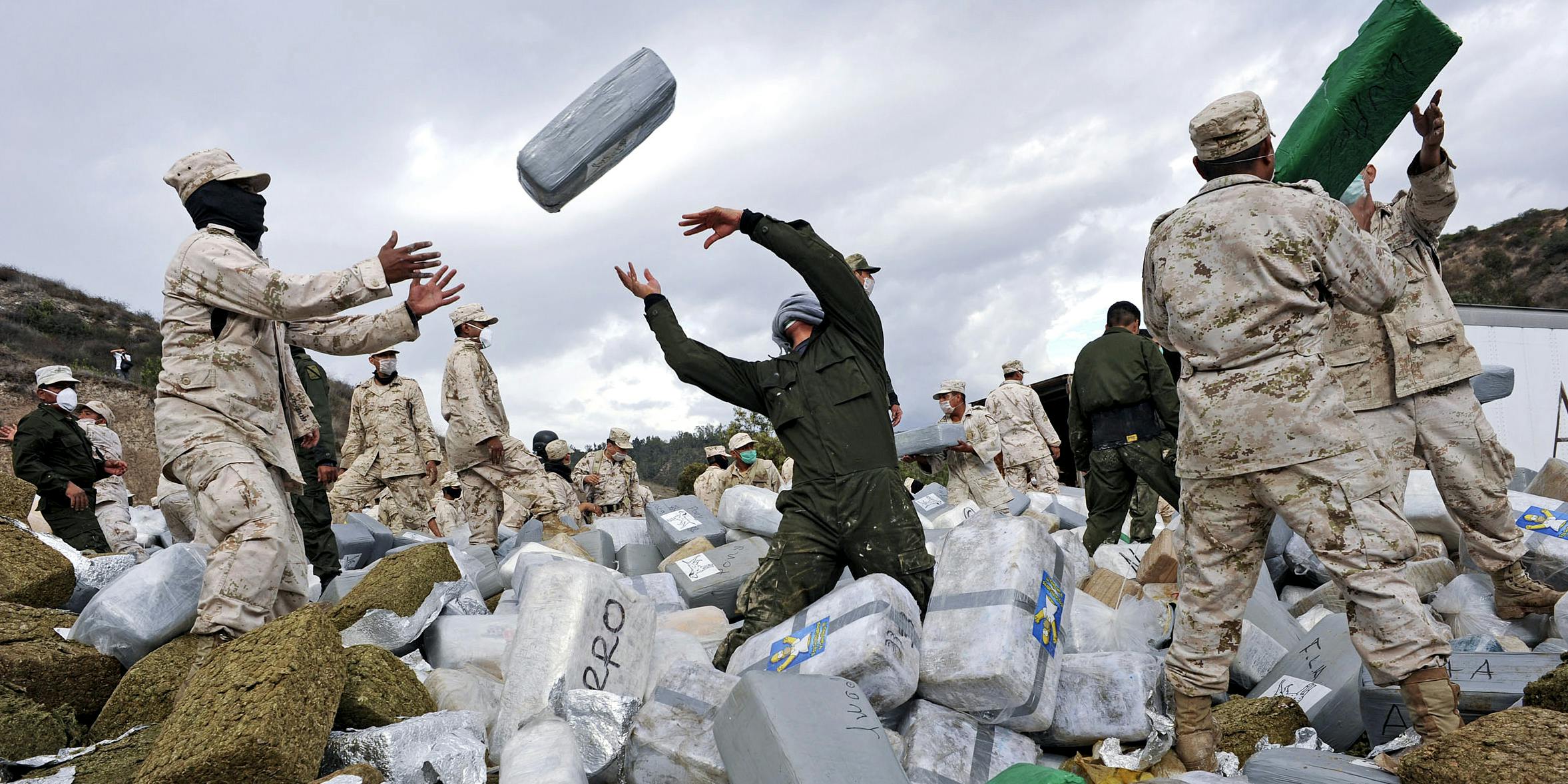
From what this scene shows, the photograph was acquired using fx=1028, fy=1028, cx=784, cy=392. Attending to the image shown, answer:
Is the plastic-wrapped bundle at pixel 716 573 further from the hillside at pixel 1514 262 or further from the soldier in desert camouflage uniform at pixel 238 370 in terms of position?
the hillside at pixel 1514 262

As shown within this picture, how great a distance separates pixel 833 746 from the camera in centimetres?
237

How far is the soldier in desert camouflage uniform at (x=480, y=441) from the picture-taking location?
834 cm

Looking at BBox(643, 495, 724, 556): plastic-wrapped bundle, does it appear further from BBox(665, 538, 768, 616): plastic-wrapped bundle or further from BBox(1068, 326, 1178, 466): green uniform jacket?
BBox(1068, 326, 1178, 466): green uniform jacket

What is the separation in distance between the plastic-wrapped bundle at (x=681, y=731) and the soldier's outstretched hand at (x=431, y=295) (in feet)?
5.48

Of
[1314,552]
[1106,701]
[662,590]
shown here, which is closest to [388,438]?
[662,590]

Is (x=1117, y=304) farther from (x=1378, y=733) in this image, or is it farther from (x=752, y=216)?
(x=1378, y=733)

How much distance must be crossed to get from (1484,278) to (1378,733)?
4578 centimetres

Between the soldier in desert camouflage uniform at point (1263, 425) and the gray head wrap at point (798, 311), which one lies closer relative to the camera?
the soldier in desert camouflage uniform at point (1263, 425)

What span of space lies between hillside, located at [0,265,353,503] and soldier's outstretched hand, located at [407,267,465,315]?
1788 cm

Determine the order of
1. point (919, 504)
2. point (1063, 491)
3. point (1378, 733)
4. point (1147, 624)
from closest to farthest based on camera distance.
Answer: point (1378, 733)
point (1147, 624)
point (919, 504)
point (1063, 491)

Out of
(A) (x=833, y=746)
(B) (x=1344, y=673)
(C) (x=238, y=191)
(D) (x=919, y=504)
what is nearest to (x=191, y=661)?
(C) (x=238, y=191)

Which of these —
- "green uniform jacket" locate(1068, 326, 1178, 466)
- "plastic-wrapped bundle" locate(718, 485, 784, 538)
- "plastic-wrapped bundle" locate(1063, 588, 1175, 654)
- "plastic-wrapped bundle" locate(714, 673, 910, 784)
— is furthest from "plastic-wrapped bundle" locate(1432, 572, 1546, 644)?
"plastic-wrapped bundle" locate(718, 485, 784, 538)

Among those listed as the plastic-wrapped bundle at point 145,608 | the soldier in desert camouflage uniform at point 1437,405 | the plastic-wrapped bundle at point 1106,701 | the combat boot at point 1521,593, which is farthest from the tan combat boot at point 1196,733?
the plastic-wrapped bundle at point 145,608

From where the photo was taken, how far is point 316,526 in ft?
21.7
